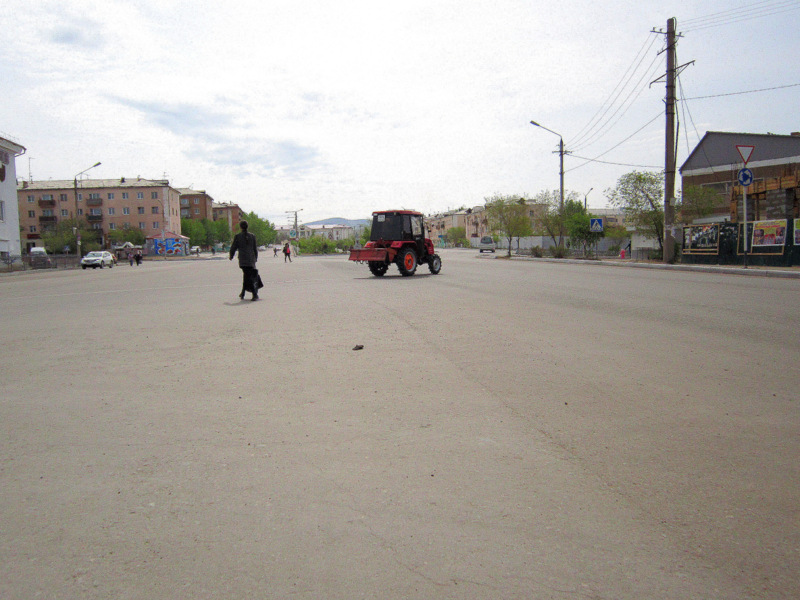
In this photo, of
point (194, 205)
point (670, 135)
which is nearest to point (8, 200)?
point (670, 135)

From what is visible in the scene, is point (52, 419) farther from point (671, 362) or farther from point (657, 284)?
point (657, 284)

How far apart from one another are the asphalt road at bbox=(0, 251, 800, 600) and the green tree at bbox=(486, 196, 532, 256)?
48.9 metres

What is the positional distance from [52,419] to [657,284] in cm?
1532

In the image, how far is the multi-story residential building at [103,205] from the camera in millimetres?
101562

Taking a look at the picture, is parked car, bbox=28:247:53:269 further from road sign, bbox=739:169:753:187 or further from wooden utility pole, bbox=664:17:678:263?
road sign, bbox=739:169:753:187

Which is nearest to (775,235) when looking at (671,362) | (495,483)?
(671,362)

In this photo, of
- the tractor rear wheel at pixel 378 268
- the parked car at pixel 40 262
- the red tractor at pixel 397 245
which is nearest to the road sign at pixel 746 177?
the red tractor at pixel 397 245

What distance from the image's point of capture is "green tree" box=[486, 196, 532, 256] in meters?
55.2

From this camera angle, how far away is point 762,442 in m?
3.74

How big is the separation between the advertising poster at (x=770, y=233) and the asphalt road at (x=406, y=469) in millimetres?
19243

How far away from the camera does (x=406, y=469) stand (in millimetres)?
3348

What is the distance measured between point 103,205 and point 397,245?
99.8 m

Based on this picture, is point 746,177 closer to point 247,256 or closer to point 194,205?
point 247,256

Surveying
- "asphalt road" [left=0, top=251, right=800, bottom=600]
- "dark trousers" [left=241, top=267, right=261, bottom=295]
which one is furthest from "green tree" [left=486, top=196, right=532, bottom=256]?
"asphalt road" [left=0, top=251, right=800, bottom=600]
